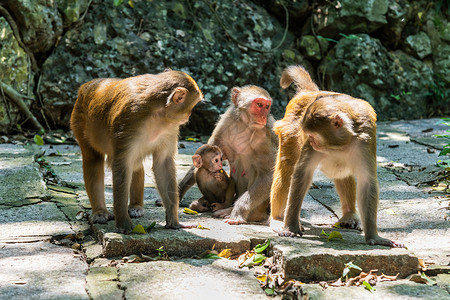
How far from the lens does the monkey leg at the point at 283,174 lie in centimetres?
476

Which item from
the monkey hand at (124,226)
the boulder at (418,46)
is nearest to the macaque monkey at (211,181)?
the monkey hand at (124,226)

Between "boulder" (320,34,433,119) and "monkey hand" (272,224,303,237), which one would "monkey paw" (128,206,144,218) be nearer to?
"monkey hand" (272,224,303,237)

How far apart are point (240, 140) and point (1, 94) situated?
437cm

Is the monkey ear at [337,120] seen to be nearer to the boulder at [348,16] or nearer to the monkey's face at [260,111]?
the monkey's face at [260,111]

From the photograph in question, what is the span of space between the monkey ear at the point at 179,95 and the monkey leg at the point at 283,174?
108 centimetres

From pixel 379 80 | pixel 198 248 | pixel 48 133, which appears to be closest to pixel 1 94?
pixel 48 133

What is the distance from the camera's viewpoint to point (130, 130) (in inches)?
163

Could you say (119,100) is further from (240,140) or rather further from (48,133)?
(48,133)

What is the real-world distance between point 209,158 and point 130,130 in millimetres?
1558

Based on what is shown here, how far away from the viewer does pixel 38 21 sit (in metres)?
8.38

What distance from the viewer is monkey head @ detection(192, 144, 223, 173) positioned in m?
5.55

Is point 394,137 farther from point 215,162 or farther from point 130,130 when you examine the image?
point 130,130

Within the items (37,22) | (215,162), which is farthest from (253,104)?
(37,22)

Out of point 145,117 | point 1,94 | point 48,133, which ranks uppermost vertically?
point 145,117
